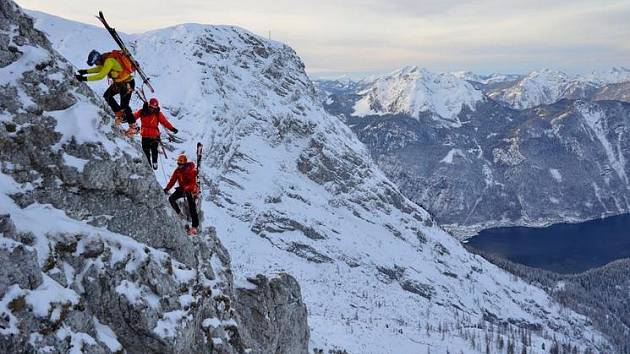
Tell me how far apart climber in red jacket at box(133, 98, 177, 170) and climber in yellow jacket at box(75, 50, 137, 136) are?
2.27 ft

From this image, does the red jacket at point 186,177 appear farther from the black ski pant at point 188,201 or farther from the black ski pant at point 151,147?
the black ski pant at point 151,147

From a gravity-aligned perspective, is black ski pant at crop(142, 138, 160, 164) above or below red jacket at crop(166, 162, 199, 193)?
above

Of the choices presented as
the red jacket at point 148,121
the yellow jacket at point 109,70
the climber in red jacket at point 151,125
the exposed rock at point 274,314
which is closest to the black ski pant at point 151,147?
the climber in red jacket at point 151,125

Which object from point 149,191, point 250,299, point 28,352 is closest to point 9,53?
point 149,191

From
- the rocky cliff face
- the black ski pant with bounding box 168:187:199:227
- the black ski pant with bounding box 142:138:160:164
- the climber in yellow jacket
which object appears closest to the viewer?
the rocky cliff face

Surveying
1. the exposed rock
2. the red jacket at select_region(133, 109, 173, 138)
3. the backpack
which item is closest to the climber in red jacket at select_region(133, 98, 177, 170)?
the red jacket at select_region(133, 109, 173, 138)

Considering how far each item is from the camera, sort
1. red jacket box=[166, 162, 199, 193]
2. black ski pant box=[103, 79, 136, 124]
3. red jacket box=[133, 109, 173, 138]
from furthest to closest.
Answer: red jacket box=[133, 109, 173, 138], red jacket box=[166, 162, 199, 193], black ski pant box=[103, 79, 136, 124]

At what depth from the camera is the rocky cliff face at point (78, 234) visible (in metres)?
17.7

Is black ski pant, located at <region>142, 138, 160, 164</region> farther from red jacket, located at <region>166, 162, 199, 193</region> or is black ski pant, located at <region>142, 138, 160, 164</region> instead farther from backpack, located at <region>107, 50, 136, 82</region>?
backpack, located at <region>107, 50, 136, 82</region>

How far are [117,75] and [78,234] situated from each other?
8833 mm

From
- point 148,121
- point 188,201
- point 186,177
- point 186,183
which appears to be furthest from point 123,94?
point 188,201

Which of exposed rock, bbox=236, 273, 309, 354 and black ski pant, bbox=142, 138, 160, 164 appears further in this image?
exposed rock, bbox=236, 273, 309, 354

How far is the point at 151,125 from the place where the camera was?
27156mm

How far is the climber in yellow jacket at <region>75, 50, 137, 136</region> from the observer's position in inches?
995
